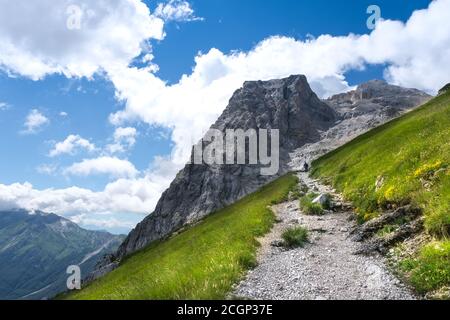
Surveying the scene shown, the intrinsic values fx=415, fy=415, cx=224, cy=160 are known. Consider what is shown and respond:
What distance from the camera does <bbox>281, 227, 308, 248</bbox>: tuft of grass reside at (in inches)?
754

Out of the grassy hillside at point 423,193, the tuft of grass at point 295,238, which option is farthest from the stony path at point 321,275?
the grassy hillside at point 423,193

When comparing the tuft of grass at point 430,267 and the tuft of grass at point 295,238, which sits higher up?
the tuft of grass at point 295,238

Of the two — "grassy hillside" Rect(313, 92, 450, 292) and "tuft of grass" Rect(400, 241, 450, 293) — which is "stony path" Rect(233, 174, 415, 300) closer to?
"tuft of grass" Rect(400, 241, 450, 293)

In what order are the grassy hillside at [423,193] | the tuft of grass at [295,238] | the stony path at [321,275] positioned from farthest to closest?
the tuft of grass at [295,238] < the grassy hillside at [423,193] < the stony path at [321,275]

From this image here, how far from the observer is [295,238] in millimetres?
19328

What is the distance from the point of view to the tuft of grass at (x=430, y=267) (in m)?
11.5

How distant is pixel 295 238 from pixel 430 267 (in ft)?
25.1

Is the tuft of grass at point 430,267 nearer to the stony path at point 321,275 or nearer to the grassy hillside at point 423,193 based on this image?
the grassy hillside at point 423,193

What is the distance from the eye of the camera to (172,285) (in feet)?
38.0

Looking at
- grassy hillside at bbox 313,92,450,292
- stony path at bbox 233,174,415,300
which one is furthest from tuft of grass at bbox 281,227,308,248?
grassy hillside at bbox 313,92,450,292

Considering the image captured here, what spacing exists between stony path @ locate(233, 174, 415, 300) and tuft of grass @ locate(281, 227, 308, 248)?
40 cm

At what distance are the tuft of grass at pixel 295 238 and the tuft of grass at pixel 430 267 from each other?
5.83 meters

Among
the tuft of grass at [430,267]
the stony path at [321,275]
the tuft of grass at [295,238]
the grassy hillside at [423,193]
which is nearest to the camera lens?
the tuft of grass at [430,267]
